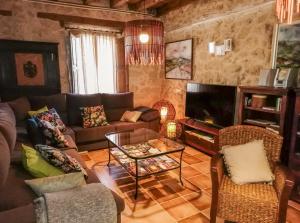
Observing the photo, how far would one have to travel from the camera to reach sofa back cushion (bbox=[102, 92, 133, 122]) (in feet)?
14.8

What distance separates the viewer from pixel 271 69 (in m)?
2.85

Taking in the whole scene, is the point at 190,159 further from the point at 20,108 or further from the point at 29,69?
the point at 29,69

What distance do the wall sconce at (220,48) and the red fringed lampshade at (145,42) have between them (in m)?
1.37

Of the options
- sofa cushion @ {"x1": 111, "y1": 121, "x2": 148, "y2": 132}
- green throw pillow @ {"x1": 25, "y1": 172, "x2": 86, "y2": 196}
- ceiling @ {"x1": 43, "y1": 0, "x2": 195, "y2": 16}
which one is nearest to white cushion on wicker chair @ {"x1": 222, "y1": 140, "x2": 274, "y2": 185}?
green throw pillow @ {"x1": 25, "y1": 172, "x2": 86, "y2": 196}

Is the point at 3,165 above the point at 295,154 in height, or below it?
above

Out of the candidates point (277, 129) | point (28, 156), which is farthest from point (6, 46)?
point (277, 129)

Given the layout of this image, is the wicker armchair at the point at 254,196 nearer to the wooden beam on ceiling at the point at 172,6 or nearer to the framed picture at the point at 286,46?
the framed picture at the point at 286,46

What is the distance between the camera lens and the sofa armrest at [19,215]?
1335mm

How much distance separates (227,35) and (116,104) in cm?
240

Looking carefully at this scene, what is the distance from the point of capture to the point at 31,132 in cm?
295

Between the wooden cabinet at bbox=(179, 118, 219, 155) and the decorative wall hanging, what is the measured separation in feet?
9.13

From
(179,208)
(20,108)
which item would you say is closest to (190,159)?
(179,208)

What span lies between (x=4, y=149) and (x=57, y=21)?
3207 mm

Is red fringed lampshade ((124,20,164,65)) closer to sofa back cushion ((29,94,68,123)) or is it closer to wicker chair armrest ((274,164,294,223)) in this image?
wicker chair armrest ((274,164,294,223))
